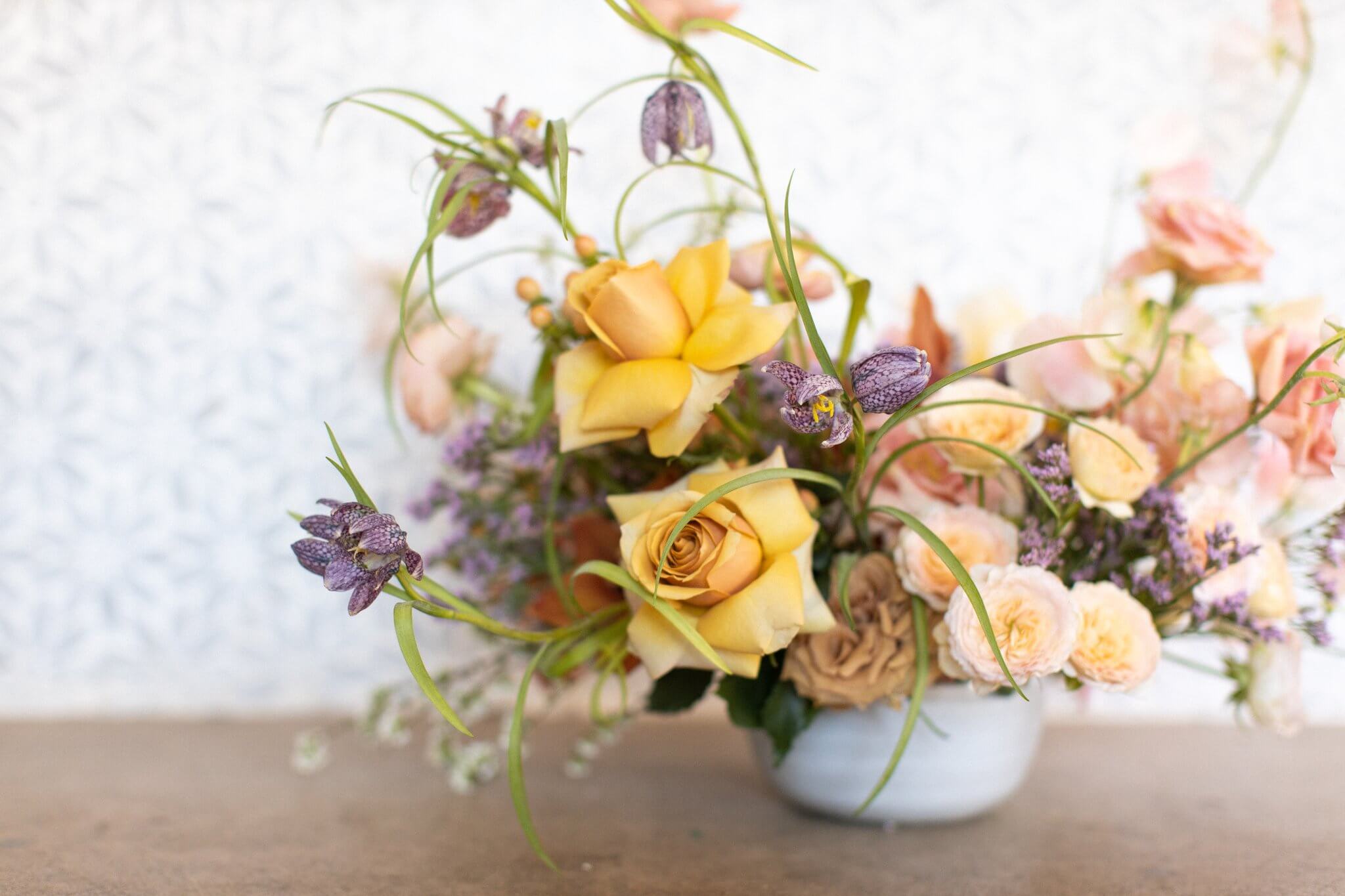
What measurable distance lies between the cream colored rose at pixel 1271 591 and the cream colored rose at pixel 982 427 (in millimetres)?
162

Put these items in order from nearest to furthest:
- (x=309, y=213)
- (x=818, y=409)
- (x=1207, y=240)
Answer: (x=818, y=409)
(x=1207, y=240)
(x=309, y=213)

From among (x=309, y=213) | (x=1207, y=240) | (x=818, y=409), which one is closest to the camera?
(x=818, y=409)

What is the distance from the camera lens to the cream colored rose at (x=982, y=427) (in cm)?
53

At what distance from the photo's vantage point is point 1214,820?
2.20ft

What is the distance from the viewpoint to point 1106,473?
0.51 metres

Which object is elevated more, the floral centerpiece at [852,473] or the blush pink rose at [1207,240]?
the blush pink rose at [1207,240]

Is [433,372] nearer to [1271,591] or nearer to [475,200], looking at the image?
[475,200]

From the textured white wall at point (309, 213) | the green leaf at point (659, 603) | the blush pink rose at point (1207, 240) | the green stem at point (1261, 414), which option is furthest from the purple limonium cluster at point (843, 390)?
the textured white wall at point (309, 213)

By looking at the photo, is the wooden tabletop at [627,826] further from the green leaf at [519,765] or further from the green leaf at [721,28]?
the green leaf at [721,28]

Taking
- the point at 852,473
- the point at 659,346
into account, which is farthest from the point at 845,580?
the point at 659,346

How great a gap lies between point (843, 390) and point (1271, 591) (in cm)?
33

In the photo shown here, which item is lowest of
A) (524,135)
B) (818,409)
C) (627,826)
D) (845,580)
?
(627,826)

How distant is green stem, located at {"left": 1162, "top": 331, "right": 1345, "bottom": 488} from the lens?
460 millimetres

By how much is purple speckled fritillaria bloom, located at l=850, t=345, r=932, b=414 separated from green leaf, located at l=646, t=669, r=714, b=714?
24 cm
